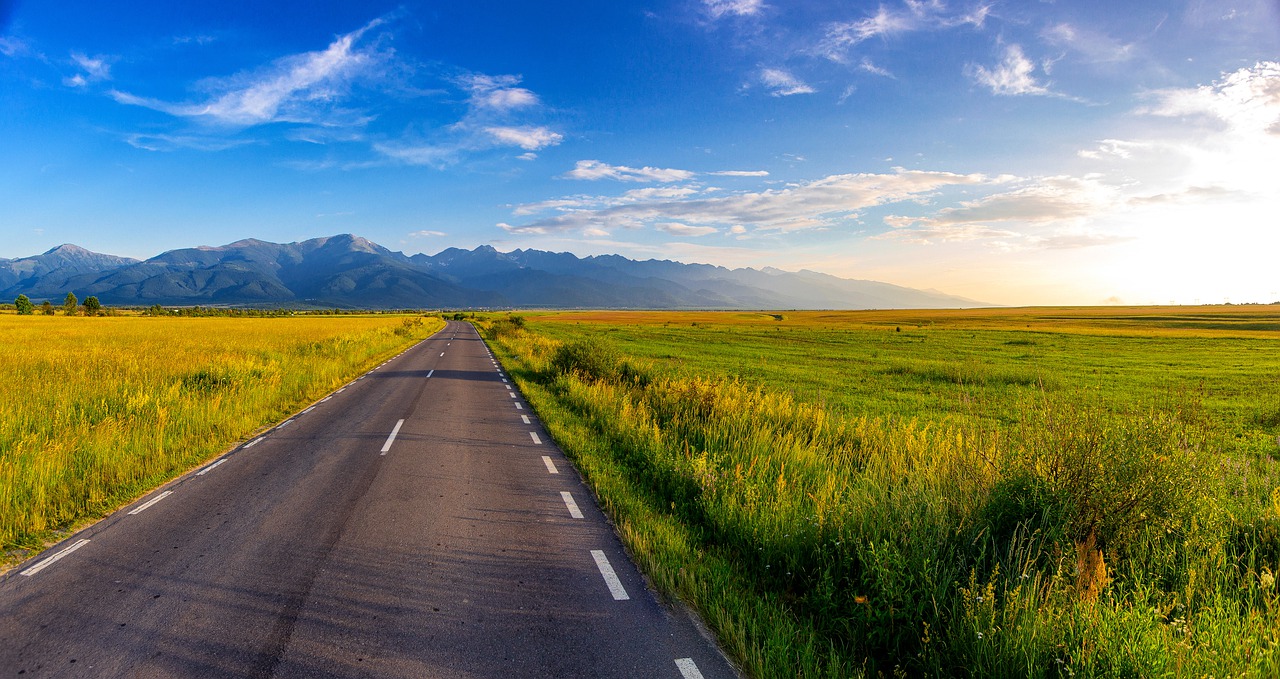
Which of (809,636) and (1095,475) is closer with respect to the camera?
(809,636)

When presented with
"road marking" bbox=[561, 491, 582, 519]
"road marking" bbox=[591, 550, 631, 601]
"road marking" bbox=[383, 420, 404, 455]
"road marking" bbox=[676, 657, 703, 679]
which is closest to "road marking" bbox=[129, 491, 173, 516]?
"road marking" bbox=[383, 420, 404, 455]

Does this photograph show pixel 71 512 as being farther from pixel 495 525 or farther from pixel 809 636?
pixel 809 636

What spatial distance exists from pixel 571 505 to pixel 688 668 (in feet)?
11.7

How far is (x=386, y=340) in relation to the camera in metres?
40.1

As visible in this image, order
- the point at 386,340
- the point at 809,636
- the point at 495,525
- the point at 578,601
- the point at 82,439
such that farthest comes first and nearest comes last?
the point at 386,340 < the point at 82,439 < the point at 495,525 < the point at 578,601 < the point at 809,636

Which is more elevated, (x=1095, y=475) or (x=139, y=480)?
(x=1095, y=475)

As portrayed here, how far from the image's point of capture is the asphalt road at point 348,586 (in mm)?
3689

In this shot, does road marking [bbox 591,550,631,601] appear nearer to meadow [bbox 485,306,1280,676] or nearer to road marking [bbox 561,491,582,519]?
meadow [bbox 485,306,1280,676]

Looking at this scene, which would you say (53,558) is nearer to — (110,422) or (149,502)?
(149,502)

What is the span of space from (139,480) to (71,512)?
1.34 meters

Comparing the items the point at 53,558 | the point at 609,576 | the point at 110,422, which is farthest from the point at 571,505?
the point at 110,422

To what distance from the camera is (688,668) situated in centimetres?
362

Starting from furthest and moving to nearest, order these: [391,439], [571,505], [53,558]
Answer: [391,439] → [571,505] → [53,558]

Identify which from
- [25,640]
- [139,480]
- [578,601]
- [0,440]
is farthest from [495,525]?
[0,440]
